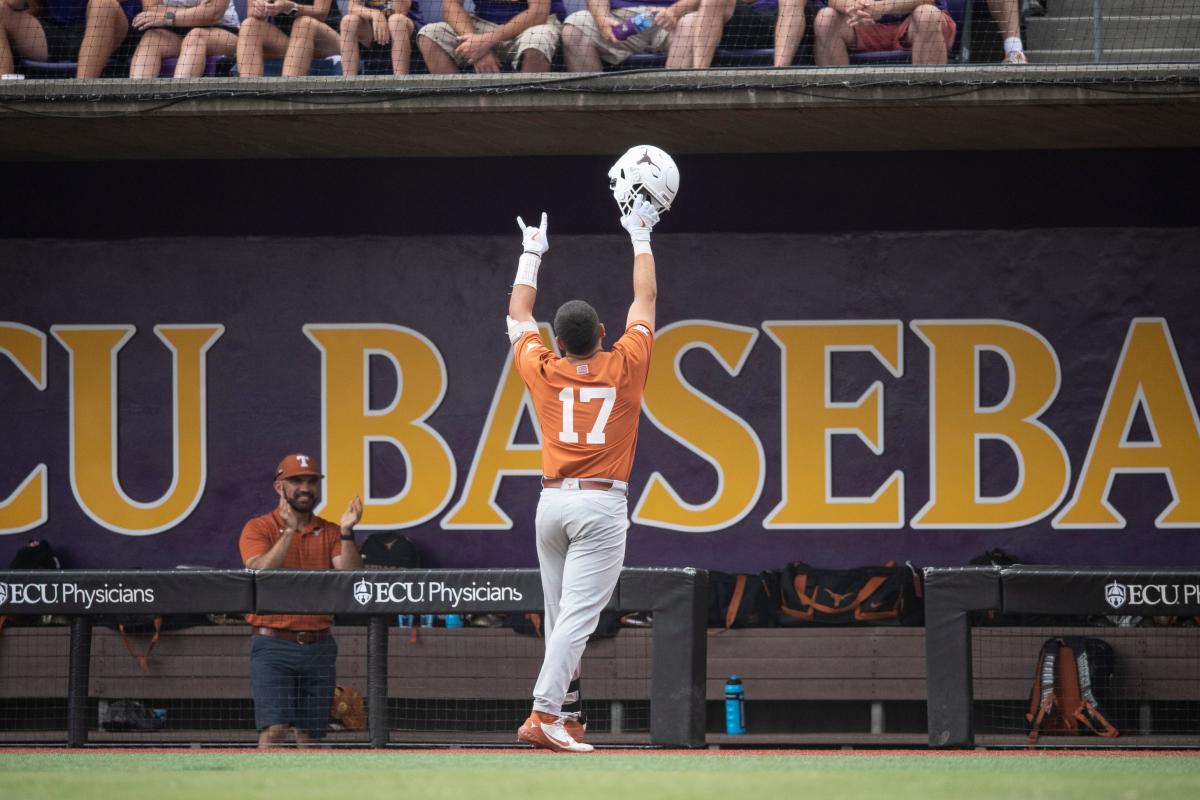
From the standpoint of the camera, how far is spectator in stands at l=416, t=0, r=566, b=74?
9.31 metres

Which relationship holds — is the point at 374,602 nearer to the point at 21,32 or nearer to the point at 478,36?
the point at 478,36

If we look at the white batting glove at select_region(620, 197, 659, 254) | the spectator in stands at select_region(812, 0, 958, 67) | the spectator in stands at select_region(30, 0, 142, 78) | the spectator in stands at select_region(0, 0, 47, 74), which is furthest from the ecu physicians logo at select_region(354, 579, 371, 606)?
the spectator in stands at select_region(0, 0, 47, 74)

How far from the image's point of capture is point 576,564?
6.55 m

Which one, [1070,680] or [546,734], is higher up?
[1070,680]

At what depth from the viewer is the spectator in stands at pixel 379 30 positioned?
9414mm

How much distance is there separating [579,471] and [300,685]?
97.8 inches

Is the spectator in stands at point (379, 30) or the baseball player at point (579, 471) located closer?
the baseball player at point (579, 471)

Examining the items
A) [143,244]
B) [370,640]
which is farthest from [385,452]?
[370,640]

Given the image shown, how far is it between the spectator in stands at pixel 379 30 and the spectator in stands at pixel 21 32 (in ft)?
5.98

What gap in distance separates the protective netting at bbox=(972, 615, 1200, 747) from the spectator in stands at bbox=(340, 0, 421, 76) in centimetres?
451

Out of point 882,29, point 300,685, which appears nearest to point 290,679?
point 300,685

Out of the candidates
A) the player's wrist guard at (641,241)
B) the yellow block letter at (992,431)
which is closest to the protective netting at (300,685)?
the player's wrist guard at (641,241)

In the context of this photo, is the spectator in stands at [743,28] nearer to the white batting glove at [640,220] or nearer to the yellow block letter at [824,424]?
the yellow block letter at [824,424]

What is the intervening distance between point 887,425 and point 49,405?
211 inches
